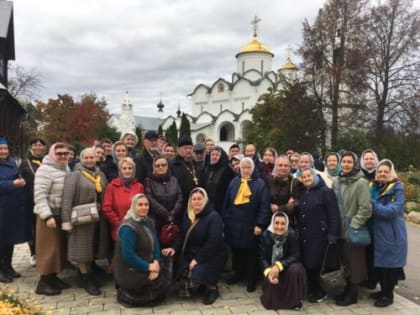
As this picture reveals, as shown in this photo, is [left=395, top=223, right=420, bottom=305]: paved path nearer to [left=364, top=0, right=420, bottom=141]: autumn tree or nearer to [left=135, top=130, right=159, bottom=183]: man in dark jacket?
[left=135, top=130, right=159, bottom=183]: man in dark jacket

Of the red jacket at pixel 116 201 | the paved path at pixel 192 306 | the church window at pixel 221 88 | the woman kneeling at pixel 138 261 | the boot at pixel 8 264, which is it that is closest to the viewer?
the woman kneeling at pixel 138 261

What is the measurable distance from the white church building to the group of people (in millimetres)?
44592

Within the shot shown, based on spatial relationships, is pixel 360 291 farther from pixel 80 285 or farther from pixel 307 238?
pixel 80 285

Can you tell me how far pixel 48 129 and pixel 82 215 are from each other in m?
39.2

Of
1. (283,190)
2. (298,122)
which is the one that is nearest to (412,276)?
(283,190)

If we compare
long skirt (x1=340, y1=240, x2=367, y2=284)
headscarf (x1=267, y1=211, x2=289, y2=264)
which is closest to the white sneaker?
headscarf (x1=267, y1=211, x2=289, y2=264)

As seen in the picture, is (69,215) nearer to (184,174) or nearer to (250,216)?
(184,174)

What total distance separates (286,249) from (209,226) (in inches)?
39.0

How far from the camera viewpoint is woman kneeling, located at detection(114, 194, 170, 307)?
4.36 meters

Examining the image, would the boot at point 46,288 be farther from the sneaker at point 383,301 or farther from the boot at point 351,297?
the sneaker at point 383,301

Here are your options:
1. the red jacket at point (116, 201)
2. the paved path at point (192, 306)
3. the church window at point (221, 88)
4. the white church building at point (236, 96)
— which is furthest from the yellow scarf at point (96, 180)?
the church window at point (221, 88)

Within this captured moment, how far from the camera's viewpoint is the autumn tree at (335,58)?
853 inches

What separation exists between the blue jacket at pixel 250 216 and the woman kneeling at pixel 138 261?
42.1 inches

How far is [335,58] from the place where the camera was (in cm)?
2297
